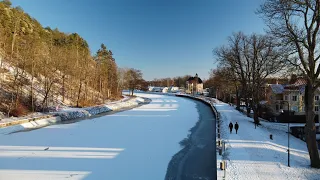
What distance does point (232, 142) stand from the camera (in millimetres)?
16297

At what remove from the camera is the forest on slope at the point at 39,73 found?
29859 millimetres

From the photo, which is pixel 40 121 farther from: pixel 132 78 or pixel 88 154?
pixel 132 78

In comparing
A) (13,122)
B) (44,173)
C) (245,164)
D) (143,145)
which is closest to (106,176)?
(44,173)

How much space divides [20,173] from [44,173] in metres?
1.08

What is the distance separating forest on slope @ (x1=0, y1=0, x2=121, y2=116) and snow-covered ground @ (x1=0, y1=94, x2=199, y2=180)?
39.8 feet

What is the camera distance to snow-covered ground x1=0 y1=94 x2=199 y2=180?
10.6 metres

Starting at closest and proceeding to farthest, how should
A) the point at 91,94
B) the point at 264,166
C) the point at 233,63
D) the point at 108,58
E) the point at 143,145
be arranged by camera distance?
the point at 264,166 → the point at 143,145 → the point at 233,63 → the point at 91,94 → the point at 108,58

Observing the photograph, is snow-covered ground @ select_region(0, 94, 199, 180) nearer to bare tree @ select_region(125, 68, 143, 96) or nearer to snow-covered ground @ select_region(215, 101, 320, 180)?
snow-covered ground @ select_region(215, 101, 320, 180)

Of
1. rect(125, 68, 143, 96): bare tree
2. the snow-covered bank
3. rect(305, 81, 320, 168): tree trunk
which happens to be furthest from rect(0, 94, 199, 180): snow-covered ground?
rect(125, 68, 143, 96): bare tree

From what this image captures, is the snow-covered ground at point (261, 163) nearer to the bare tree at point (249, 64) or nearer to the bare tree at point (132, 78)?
the bare tree at point (249, 64)

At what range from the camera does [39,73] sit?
128 feet

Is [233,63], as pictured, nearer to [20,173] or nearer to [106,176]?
[106,176]

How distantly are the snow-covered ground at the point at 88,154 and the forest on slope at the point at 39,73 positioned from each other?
12124mm

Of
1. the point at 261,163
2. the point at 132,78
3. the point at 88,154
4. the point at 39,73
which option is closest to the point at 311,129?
the point at 261,163
